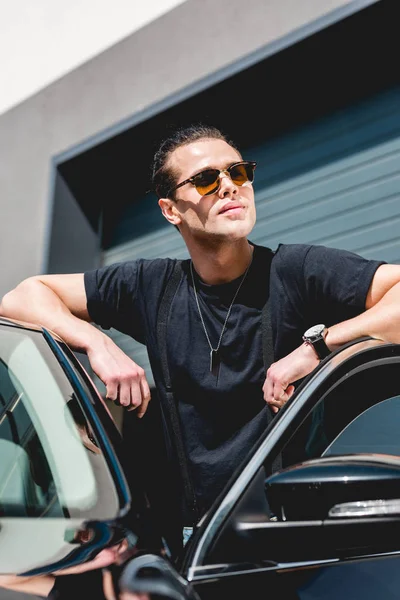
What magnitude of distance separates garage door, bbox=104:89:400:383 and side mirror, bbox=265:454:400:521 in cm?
323

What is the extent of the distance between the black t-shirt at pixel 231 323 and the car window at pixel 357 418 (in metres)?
0.51

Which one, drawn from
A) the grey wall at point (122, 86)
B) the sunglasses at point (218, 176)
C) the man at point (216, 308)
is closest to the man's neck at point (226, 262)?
the man at point (216, 308)

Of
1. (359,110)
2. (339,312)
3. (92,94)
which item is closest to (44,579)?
(339,312)

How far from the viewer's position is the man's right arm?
188 cm

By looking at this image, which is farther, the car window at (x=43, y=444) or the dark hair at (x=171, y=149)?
the dark hair at (x=171, y=149)

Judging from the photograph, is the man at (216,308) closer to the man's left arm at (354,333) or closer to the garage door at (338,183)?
the man's left arm at (354,333)

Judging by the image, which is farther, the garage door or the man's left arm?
the garage door

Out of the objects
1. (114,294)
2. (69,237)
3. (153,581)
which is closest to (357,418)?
(153,581)

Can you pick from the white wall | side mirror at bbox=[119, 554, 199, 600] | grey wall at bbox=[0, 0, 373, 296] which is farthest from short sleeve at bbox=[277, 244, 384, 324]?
the white wall

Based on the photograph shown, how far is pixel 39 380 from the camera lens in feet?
4.53

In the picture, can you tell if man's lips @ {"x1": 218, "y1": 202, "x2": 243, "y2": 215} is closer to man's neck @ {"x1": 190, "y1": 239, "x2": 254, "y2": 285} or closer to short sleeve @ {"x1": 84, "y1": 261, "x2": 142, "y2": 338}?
man's neck @ {"x1": 190, "y1": 239, "x2": 254, "y2": 285}

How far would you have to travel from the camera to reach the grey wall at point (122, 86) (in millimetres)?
4590

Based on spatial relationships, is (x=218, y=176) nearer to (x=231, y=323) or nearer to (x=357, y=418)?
(x=231, y=323)

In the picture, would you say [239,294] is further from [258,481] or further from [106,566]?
[106,566]
